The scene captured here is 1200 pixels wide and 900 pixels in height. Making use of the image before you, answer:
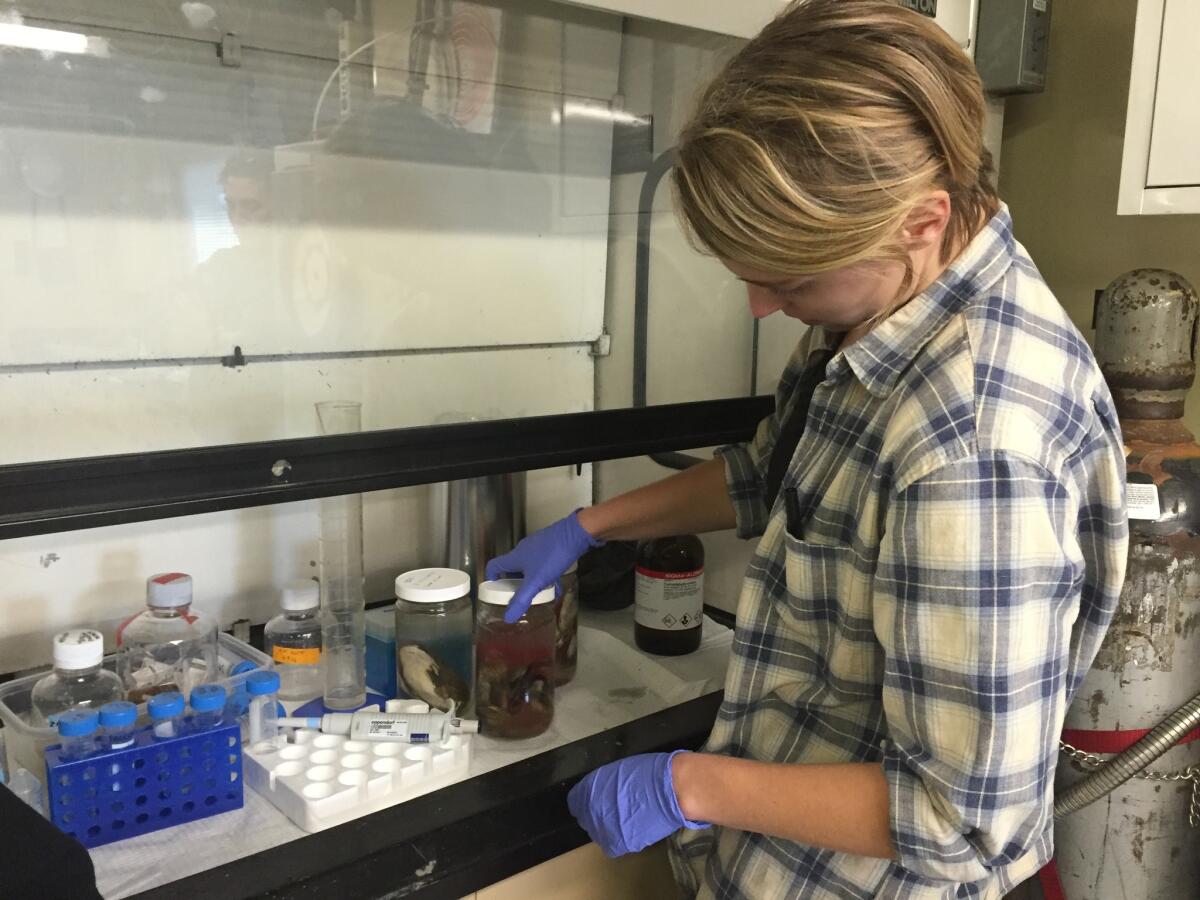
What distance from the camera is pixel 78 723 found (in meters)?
0.79

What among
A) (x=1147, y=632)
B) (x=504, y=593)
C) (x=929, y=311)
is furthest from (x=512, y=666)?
(x=1147, y=632)

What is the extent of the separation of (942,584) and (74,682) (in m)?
0.76

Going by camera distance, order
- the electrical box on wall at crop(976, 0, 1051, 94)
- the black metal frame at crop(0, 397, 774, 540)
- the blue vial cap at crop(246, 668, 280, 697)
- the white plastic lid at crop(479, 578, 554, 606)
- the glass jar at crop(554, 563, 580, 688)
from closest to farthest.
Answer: the black metal frame at crop(0, 397, 774, 540) → the blue vial cap at crop(246, 668, 280, 697) → the white plastic lid at crop(479, 578, 554, 606) → the glass jar at crop(554, 563, 580, 688) → the electrical box on wall at crop(976, 0, 1051, 94)

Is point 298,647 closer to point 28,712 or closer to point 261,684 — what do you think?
point 261,684

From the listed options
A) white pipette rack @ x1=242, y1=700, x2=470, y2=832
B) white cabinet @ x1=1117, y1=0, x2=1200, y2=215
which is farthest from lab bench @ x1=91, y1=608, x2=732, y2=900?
white cabinet @ x1=1117, y1=0, x2=1200, y2=215

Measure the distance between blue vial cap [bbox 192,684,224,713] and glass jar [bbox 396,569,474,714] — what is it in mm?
219

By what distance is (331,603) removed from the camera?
1.09 meters

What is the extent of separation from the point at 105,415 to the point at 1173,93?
114 centimetres

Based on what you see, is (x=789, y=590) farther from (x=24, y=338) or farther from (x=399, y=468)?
(x=24, y=338)

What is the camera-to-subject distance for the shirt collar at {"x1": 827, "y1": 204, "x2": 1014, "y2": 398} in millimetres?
726

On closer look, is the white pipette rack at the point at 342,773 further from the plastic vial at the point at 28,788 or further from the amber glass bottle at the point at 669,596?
the amber glass bottle at the point at 669,596

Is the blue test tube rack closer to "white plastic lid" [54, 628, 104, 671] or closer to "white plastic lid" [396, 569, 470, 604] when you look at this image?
"white plastic lid" [54, 628, 104, 671]

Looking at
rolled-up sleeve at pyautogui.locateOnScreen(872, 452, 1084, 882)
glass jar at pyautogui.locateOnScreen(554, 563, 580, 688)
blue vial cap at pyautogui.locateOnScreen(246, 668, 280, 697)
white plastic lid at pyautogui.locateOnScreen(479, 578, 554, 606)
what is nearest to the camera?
rolled-up sleeve at pyautogui.locateOnScreen(872, 452, 1084, 882)

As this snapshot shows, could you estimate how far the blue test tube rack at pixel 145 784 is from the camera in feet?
2.56
